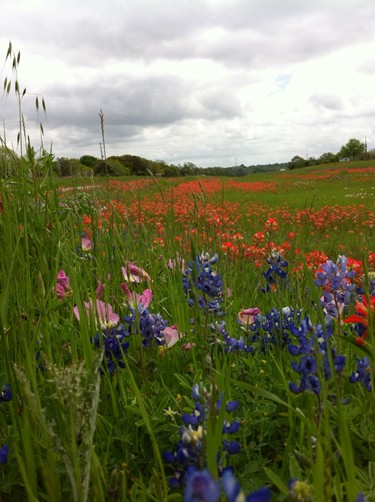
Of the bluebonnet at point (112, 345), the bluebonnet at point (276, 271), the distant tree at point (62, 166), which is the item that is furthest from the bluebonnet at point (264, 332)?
the distant tree at point (62, 166)

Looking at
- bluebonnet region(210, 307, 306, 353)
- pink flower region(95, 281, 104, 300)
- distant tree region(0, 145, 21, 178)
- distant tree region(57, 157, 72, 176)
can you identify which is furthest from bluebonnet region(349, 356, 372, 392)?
distant tree region(57, 157, 72, 176)

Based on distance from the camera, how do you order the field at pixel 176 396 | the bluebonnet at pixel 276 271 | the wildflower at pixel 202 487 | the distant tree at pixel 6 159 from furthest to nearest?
the bluebonnet at pixel 276 271
the distant tree at pixel 6 159
the field at pixel 176 396
the wildflower at pixel 202 487

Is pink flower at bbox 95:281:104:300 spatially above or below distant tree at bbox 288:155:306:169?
below

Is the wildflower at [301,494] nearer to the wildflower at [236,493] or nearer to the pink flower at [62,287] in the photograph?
the wildflower at [236,493]

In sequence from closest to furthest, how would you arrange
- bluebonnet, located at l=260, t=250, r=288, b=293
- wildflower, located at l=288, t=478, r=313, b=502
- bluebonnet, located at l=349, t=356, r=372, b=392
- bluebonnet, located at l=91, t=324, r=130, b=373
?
1. wildflower, located at l=288, t=478, r=313, b=502
2. bluebonnet, located at l=349, t=356, r=372, b=392
3. bluebonnet, located at l=91, t=324, r=130, b=373
4. bluebonnet, located at l=260, t=250, r=288, b=293

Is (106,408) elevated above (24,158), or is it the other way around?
(24,158)

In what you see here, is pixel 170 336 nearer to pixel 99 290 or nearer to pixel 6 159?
pixel 99 290

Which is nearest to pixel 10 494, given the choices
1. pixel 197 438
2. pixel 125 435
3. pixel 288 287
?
pixel 125 435

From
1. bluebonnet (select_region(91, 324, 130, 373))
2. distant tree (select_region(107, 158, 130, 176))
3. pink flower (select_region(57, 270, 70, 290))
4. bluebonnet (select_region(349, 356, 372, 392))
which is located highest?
distant tree (select_region(107, 158, 130, 176))

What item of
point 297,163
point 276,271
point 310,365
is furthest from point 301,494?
point 297,163

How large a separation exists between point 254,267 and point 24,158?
7.50ft

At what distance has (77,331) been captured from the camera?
70.7 inches

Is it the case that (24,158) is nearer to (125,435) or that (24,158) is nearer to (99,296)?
(99,296)

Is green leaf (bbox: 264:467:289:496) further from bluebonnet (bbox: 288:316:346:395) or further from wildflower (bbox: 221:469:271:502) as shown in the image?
wildflower (bbox: 221:469:271:502)
